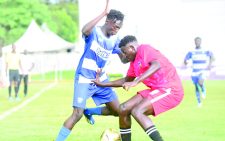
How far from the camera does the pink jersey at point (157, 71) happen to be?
28.0ft

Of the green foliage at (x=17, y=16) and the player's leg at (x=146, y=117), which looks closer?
the player's leg at (x=146, y=117)

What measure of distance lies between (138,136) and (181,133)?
2.88 feet

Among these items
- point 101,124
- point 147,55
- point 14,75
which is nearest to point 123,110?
point 147,55

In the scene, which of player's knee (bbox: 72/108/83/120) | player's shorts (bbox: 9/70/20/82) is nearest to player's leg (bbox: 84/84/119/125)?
player's knee (bbox: 72/108/83/120)

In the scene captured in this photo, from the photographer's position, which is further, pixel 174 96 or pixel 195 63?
pixel 195 63

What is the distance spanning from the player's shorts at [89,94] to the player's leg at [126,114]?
764mm

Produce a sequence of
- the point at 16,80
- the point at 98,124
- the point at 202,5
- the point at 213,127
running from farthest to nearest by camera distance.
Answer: the point at 202,5 → the point at 16,80 → the point at 98,124 → the point at 213,127

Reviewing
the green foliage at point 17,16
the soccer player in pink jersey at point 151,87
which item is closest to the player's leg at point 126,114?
the soccer player in pink jersey at point 151,87

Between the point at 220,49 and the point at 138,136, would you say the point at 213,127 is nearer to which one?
the point at 138,136

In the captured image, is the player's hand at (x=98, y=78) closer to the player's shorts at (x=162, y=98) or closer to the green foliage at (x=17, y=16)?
the player's shorts at (x=162, y=98)

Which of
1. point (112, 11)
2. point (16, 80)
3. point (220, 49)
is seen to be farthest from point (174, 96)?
point (220, 49)

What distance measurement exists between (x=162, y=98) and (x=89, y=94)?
1.44 metres

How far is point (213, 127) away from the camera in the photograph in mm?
12570

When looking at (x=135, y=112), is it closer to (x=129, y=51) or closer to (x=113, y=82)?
(x=129, y=51)
